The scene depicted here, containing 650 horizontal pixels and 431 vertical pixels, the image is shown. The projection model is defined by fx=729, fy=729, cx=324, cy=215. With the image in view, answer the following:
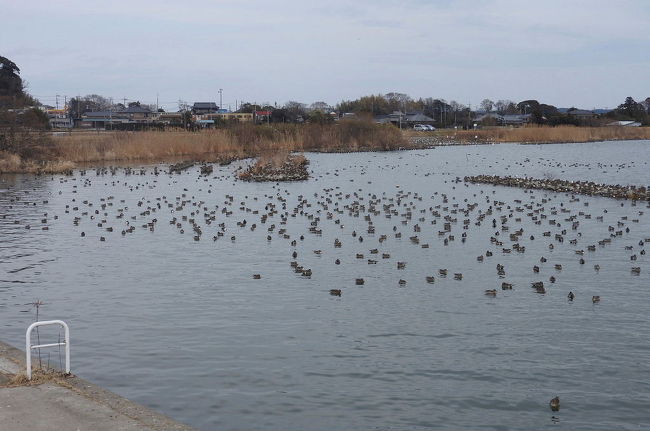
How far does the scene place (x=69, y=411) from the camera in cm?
873

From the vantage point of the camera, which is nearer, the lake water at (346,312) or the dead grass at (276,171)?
the lake water at (346,312)

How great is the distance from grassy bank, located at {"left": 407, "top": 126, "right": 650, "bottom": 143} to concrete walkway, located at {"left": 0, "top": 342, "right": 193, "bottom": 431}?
110m

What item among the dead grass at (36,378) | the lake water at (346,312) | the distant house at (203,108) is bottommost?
the lake water at (346,312)

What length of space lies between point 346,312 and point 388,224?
42.8 feet

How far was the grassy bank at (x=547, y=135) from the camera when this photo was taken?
114625 millimetres

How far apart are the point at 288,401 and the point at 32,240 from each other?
1831 centimetres

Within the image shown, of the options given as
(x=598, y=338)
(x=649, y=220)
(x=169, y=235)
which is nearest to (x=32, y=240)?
(x=169, y=235)

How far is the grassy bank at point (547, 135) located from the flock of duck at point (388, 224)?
72742mm

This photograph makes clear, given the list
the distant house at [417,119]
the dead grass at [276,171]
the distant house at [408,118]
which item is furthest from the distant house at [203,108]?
the dead grass at [276,171]

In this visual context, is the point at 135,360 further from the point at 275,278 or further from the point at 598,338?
the point at 598,338

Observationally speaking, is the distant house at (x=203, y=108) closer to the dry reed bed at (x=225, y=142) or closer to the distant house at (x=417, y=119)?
the distant house at (x=417, y=119)

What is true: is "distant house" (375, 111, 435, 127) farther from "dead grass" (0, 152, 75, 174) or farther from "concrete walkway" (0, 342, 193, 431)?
"concrete walkway" (0, 342, 193, 431)

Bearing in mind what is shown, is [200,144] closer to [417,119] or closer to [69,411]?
[69,411]

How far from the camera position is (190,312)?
16.4 meters
